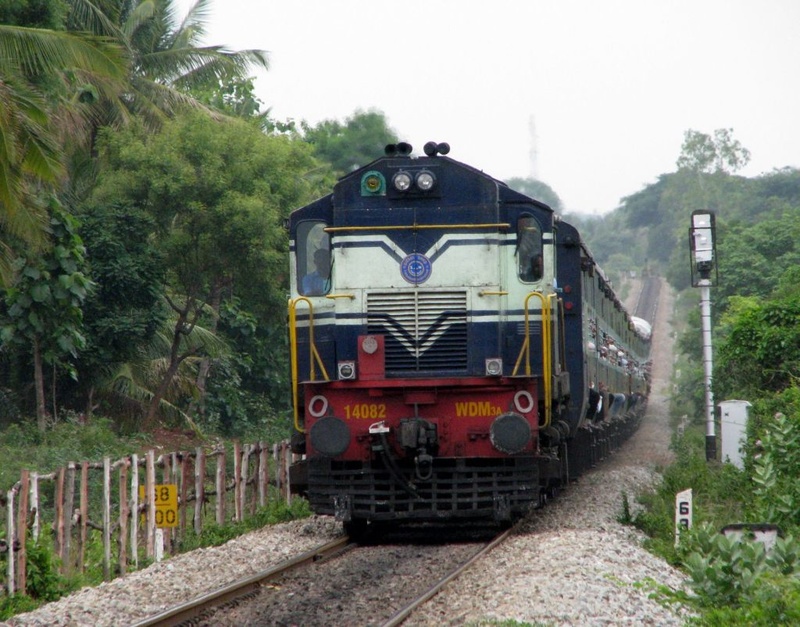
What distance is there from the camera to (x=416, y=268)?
11.5 meters

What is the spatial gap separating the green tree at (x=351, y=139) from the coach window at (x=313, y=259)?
30880mm

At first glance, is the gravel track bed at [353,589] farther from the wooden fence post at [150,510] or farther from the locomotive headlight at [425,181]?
the locomotive headlight at [425,181]

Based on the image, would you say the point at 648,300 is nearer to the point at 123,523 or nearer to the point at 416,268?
the point at 416,268

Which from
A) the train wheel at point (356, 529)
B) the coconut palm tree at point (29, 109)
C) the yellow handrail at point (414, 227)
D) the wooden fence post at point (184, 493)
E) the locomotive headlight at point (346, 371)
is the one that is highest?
the coconut palm tree at point (29, 109)

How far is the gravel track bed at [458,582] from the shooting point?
7.76 meters

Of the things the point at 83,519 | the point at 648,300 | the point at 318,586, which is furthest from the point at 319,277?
the point at 648,300

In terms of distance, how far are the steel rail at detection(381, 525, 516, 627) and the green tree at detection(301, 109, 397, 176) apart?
3226cm

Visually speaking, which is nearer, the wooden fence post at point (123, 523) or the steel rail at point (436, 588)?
the steel rail at point (436, 588)

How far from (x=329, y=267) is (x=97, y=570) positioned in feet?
12.6

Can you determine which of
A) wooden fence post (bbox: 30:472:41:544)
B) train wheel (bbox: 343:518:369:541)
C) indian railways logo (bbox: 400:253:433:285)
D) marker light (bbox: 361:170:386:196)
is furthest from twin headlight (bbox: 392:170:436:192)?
wooden fence post (bbox: 30:472:41:544)

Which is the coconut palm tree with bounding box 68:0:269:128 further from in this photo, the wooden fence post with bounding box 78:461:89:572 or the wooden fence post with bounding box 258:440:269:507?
the wooden fence post with bounding box 78:461:89:572

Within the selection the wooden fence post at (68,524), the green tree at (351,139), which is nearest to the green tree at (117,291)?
the wooden fence post at (68,524)

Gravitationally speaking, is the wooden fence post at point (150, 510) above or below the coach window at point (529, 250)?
below

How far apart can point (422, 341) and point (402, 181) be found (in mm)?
1700
